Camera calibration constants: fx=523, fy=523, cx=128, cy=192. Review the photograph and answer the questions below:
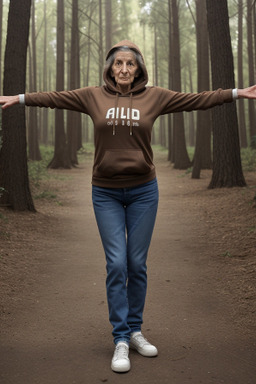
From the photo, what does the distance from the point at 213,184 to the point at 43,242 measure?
6.66 meters

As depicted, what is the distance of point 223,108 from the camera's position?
13203mm

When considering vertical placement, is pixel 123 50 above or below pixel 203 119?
below

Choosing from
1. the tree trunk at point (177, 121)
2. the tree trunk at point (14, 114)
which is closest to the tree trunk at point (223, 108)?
the tree trunk at point (14, 114)

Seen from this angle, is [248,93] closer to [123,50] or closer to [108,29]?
[123,50]

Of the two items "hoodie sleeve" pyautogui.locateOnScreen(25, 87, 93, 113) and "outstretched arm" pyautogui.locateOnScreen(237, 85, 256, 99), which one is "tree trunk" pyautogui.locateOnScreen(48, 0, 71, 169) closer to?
"hoodie sleeve" pyautogui.locateOnScreen(25, 87, 93, 113)

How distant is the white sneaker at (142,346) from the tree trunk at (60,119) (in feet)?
66.4

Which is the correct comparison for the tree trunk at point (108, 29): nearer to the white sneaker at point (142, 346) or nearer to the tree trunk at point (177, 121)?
the tree trunk at point (177, 121)

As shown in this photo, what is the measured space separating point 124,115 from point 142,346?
173 cm

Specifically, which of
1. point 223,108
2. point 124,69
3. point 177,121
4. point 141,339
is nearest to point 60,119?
point 177,121

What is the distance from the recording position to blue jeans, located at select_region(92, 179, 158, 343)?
3.86 metres

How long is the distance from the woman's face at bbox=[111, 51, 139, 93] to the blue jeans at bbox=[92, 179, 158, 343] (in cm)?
76

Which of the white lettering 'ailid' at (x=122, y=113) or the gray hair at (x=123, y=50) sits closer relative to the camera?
the white lettering 'ailid' at (x=122, y=113)

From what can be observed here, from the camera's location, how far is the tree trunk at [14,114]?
998 cm

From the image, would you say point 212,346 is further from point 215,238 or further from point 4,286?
point 215,238
